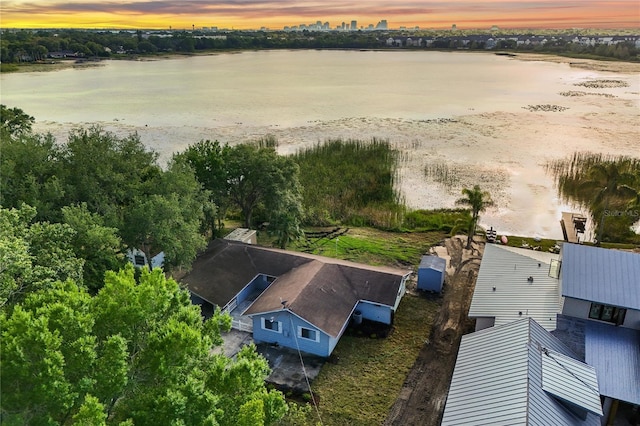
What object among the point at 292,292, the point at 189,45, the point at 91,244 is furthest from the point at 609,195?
the point at 189,45

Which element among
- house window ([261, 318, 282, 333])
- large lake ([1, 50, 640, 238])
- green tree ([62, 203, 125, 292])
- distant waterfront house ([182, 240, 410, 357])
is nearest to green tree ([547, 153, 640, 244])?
large lake ([1, 50, 640, 238])

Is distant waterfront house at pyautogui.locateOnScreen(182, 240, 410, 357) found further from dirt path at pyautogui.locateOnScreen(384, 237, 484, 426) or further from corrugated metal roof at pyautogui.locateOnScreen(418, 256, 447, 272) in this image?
dirt path at pyautogui.locateOnScreen(384, 237, 484, 426)

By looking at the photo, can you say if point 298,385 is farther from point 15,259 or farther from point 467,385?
point 15,259

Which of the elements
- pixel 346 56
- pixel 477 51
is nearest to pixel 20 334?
pixel 346 56

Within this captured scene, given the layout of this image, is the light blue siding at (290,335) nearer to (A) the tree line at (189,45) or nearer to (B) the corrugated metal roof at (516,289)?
(B) the corrugated metal roof at (516,289)

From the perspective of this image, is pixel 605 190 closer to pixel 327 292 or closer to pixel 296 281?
pixel 327 292
